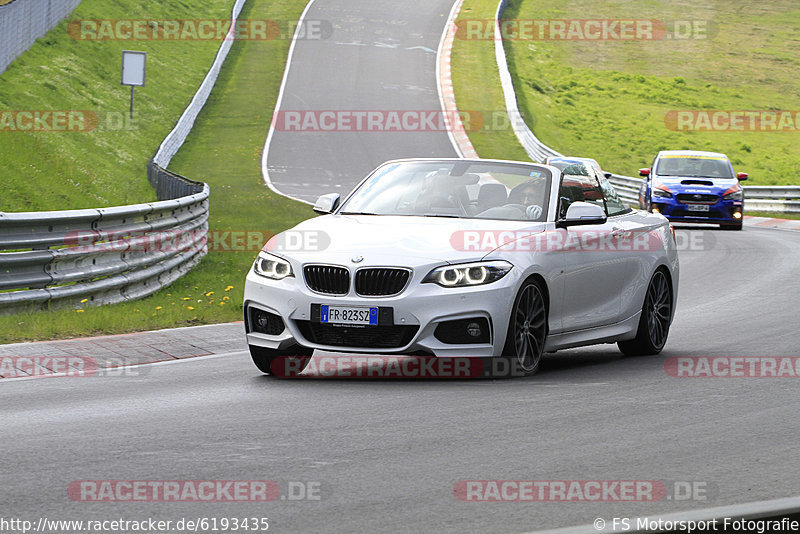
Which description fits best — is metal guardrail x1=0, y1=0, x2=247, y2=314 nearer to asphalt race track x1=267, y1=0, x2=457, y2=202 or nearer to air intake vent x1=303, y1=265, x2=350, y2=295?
air intake vent x1=303, y1=265, x2=350, y2=295

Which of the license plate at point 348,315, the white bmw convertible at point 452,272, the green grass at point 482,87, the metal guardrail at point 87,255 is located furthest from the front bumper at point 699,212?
the license plate at point 348,315

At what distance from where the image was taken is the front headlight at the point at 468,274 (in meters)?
8.80

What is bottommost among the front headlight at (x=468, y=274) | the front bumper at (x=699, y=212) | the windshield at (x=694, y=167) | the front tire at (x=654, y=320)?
the front bumper at (x=699, y=212)

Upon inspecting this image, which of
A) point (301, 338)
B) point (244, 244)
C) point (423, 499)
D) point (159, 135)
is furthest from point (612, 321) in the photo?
point (159, 135)

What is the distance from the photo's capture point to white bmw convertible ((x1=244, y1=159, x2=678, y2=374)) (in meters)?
8.80

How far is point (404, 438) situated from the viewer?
706cm

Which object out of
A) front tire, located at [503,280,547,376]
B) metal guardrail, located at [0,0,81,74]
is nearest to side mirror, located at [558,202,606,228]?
front tire, located at [503,280,547,376]

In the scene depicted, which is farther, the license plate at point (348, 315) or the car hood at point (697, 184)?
the car hood at point (697, 184)

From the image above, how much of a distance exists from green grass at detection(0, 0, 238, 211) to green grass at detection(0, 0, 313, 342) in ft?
4.54

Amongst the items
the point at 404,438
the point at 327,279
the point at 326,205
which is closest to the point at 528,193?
the point at 326,205

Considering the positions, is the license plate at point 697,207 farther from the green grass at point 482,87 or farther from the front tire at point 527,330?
the front tire at point 527,330

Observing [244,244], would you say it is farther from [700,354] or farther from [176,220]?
[700,354]

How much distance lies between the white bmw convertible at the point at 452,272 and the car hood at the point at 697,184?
18.7 metres

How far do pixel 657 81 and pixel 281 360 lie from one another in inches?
2283
